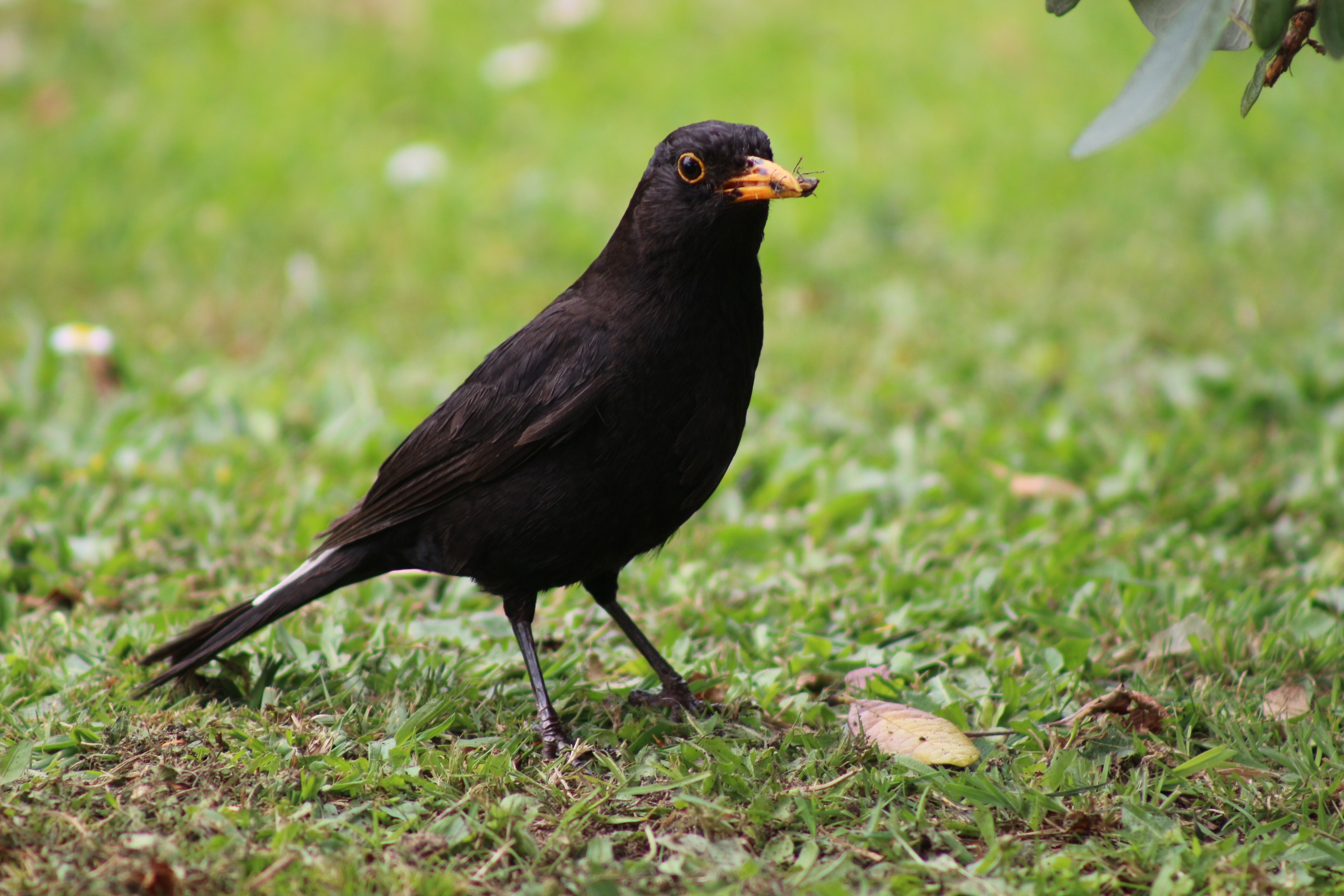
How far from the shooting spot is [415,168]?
8.02 m

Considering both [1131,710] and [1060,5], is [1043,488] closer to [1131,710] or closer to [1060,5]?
[1131,710]

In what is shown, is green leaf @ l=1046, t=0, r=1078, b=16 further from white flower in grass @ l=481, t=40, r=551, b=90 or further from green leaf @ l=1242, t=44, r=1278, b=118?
white flower in grass @ l=481, t=40, r=551, b=90

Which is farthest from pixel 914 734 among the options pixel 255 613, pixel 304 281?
pixel 304 281

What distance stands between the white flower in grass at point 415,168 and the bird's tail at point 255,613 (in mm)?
5004

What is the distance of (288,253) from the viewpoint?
7.46 m

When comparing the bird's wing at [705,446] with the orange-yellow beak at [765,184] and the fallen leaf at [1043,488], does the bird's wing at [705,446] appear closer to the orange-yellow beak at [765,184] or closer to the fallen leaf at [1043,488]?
the orange-yellow beak at [765,184]

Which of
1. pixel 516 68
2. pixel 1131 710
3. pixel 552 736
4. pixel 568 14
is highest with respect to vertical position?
pixel 568 14

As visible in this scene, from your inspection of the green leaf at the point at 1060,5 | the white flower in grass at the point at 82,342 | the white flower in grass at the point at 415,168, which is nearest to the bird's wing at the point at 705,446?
the green leaf at the point at 1060,5

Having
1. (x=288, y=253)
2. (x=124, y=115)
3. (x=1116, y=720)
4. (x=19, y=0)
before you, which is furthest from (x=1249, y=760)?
(x=19, y=0)

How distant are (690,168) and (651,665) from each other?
52.4 inches

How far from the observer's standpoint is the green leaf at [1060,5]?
268 centimetres

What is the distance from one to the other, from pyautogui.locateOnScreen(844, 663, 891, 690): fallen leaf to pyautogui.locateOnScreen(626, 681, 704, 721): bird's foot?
0.42 m

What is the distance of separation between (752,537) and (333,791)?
2.02 meters

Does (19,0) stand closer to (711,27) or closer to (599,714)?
(711,27)
